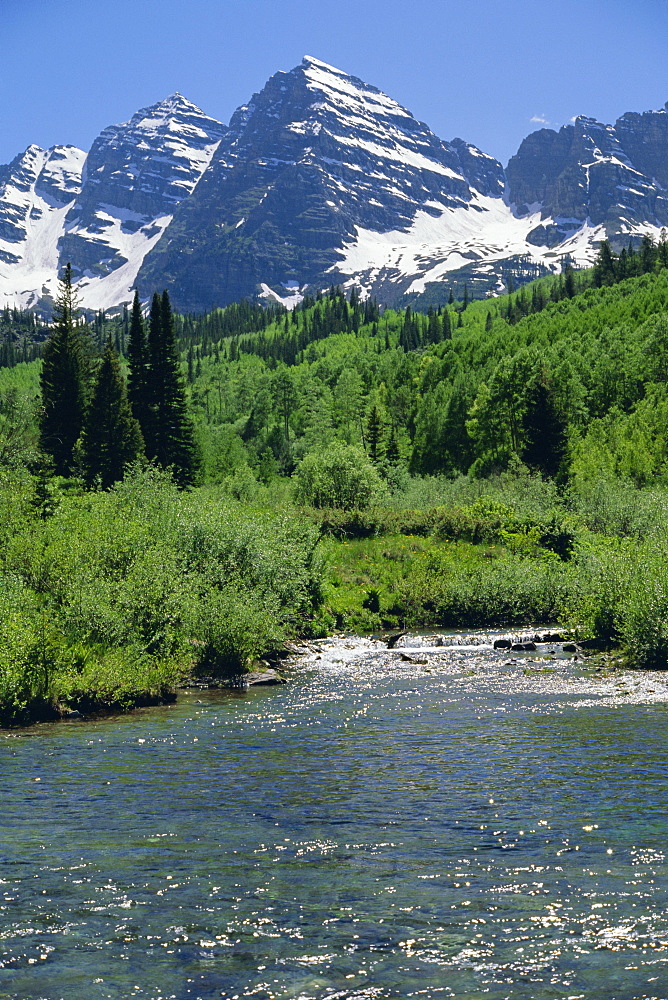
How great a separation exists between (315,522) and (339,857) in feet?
184

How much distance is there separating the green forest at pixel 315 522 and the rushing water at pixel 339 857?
647 centimetres

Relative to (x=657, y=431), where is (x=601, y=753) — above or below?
below

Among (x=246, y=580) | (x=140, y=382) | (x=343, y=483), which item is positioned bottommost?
(x=246, y=580)

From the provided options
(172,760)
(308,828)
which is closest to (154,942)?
(308,828)

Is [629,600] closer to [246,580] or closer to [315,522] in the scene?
[246,580]

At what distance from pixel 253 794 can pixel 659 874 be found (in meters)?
9.04

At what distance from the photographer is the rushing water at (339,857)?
469 inches

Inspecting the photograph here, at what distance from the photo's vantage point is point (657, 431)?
10019 cm

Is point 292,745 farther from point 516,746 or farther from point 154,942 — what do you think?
point 154,942

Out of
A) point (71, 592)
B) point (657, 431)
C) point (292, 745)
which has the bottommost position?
point (292, 745)

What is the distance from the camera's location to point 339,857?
1631 centimetres

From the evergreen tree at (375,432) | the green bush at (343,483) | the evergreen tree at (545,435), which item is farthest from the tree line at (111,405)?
the evergreen tree at (375,432)

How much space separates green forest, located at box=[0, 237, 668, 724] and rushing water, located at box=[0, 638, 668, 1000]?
6.47 m

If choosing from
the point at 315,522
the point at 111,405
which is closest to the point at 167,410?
the point at 111,405
